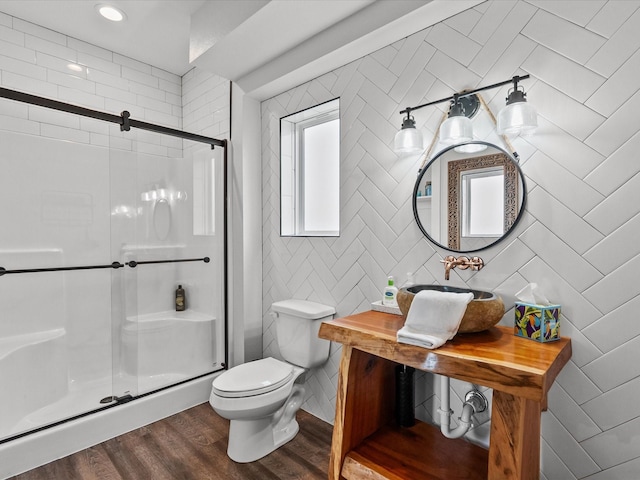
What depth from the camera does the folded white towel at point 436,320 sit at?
1.23 meters

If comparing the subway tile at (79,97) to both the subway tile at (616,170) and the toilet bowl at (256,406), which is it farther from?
the subway tile at (616,170)

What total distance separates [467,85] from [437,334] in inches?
43.5

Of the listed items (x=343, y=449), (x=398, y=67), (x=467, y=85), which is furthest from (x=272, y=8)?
(x=343, y=449)

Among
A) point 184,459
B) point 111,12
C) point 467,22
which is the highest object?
point 111,12

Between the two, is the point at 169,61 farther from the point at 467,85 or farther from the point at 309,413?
the point at 309,413

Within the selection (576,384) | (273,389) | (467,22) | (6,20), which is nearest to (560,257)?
(576,384)

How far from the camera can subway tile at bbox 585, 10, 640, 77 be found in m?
1.17

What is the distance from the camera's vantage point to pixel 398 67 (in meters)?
1.79

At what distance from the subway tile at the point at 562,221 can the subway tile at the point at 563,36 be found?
1.67 feet

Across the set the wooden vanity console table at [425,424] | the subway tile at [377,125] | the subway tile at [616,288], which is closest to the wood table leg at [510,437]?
the wooden vanity console table at [425,424]

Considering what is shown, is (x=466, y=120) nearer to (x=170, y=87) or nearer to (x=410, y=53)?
(x=410, y=53)

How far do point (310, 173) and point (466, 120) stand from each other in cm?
121

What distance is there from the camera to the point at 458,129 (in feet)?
4.90

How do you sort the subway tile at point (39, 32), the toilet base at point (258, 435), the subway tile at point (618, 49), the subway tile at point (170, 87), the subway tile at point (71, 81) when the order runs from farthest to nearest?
1. the subway tile at point (170, 87)
2. the subway tile at point (71, 81)
3. the subway tile at point (39, 32)
4. the toilet base at point (258, 435)
5. the subway tile at point (618, 49)
